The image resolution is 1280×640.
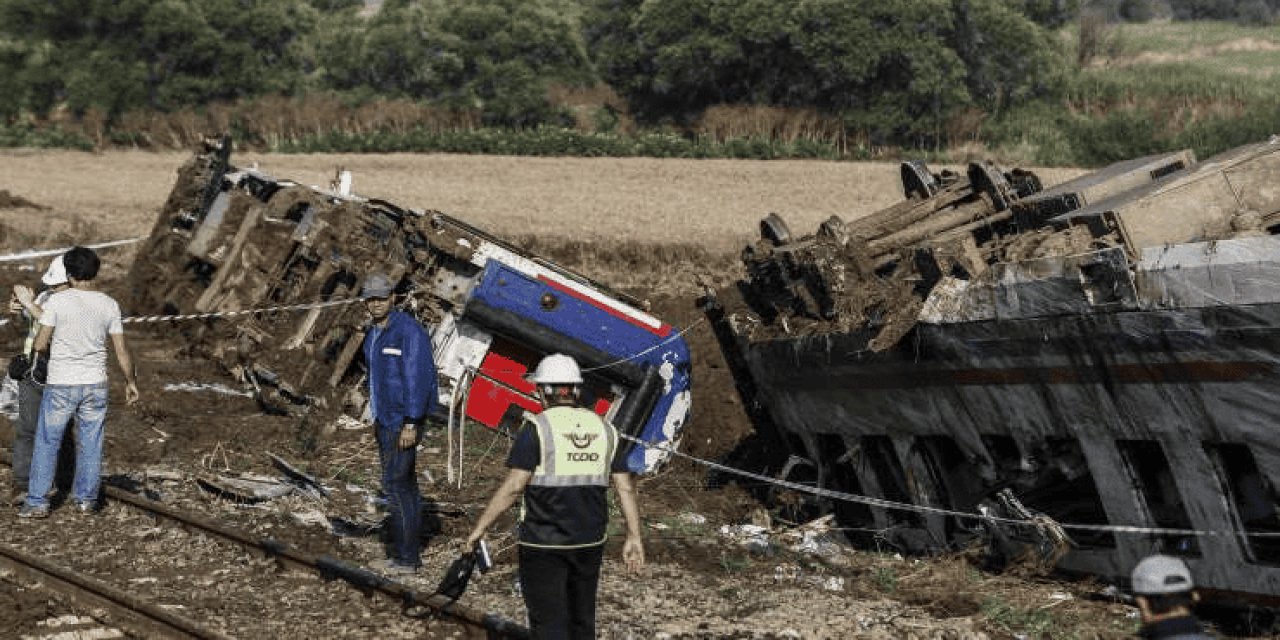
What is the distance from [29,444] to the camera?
35.6 feet

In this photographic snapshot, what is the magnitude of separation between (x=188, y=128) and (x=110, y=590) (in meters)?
52.2

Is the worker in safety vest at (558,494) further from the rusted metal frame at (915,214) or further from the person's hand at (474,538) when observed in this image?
the rusted metal frame at (915,214)

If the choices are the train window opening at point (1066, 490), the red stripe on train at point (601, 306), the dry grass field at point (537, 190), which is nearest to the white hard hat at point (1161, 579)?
the train window opening at point (1066, 490)

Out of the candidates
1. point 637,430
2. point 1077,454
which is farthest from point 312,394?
point 1077,454

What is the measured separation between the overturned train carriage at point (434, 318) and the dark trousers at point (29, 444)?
4.25m

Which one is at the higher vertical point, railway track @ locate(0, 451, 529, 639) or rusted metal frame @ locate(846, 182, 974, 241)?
rusted metal frame @ locate(846, 182, 974, 241)

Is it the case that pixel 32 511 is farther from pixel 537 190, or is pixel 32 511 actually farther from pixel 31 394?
pixel 537 190

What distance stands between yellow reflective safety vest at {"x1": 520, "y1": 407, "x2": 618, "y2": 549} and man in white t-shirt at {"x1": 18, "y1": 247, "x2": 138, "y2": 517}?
14.8 feet

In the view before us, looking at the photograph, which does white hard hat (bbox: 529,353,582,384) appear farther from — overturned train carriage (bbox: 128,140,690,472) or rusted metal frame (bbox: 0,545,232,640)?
overturned train carriage (bbox: 128,140,690,472)

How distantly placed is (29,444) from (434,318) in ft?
17.7

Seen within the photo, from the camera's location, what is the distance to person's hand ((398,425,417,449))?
9095mm

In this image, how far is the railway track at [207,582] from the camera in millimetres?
8070

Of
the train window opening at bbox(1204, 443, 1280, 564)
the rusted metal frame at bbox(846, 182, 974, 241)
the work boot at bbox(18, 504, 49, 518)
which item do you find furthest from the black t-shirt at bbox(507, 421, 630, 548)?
the rusted metal frame at bbox(846, 182, 974, 241)

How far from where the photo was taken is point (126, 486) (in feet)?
38.3
